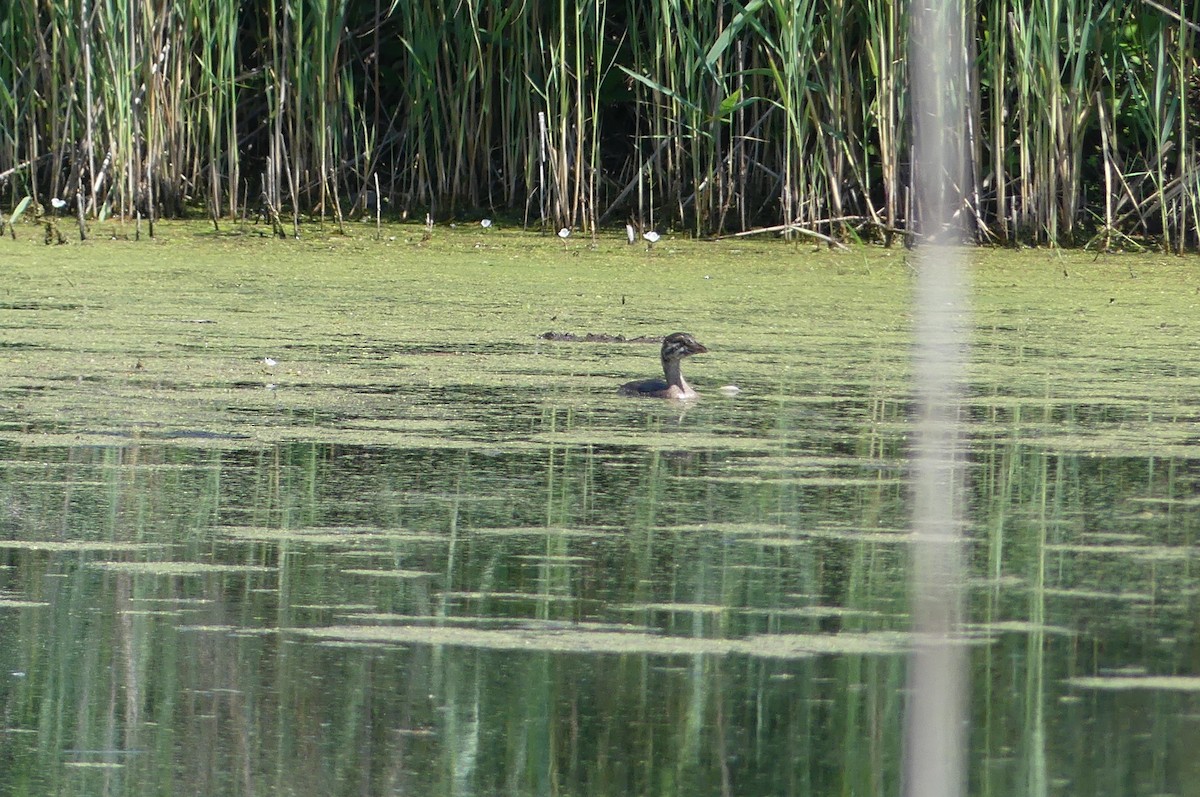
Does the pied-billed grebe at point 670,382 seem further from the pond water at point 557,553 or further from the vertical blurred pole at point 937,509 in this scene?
the vertical blurred pole at point 937,509

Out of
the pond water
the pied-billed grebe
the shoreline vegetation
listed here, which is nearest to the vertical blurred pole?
the pond water

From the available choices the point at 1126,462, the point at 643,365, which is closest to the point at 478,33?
the point at 643,365

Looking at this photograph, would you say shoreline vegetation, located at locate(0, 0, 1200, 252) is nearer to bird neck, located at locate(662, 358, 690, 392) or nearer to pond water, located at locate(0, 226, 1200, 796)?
pond water, located at locate(0, 226, 1200, 796)

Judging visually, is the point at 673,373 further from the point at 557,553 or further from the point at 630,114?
the point at 630,114

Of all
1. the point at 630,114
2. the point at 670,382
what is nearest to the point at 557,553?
the point at 670,382

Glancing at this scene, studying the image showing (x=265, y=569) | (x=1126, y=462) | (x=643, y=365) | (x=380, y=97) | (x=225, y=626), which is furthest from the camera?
(x=380, y=97)

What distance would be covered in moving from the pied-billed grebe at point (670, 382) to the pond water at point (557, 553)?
0.08 meters

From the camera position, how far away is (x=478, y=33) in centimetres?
827

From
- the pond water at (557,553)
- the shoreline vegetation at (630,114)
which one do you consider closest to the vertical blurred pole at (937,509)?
the pond water at (557,553)

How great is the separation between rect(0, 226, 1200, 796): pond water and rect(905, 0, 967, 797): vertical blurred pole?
0.12 ft

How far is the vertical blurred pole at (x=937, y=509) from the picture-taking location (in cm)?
144

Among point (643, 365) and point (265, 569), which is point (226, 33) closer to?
point (643, 365)

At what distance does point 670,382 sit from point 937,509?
1.24 m

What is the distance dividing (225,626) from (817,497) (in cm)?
123
